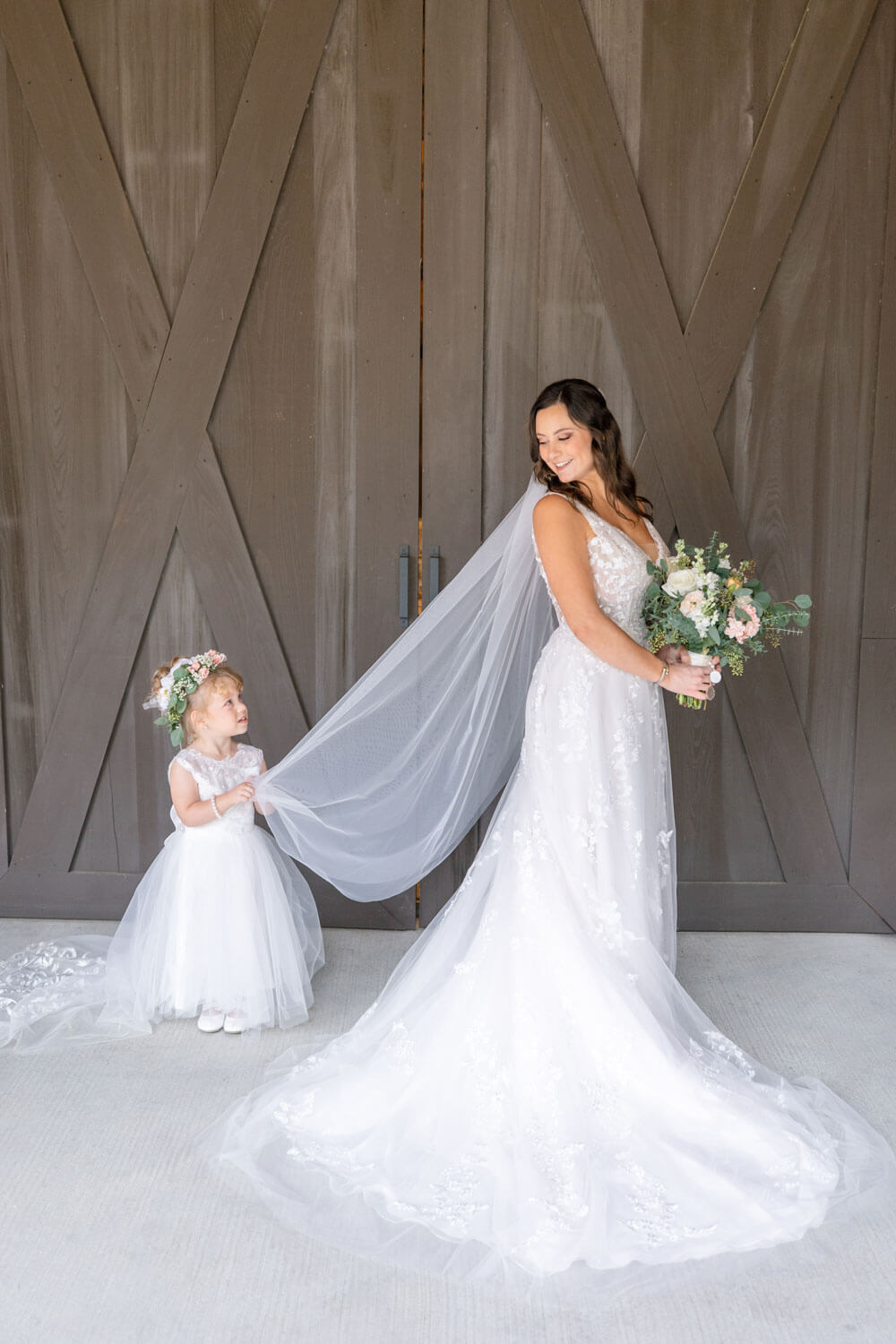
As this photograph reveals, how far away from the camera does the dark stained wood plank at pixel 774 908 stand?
4262 mm

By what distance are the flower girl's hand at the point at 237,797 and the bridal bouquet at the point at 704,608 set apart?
4.24ft

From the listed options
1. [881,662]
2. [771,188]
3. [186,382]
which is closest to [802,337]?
[771,188]

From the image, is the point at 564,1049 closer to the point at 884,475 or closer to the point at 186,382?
the point at 884,475

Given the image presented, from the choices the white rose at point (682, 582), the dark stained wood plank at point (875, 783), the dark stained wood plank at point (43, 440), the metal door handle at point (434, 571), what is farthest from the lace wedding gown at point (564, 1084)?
the dark stained wood plank at point (43, 440)

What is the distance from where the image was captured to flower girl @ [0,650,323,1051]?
340cm

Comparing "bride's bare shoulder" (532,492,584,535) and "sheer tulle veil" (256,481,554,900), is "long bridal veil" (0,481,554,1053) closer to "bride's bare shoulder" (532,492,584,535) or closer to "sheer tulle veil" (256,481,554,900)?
"sheer tulle veil" (256,481,554,900)

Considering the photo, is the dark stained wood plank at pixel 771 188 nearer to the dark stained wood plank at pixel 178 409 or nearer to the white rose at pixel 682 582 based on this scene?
the white rose at pixel 682 582

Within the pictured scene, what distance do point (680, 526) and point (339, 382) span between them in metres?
1.36

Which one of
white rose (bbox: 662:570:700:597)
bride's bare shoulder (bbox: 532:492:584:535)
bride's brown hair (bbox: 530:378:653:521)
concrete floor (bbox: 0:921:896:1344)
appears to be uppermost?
bride's brown hair (bbox: 530:378:653:521)

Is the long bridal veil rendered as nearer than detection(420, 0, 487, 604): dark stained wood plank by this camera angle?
Yes

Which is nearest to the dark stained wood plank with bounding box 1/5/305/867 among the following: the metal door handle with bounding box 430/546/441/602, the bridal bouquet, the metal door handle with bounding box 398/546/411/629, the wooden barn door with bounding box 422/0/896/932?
the metal door handle with bounding box 398/546/411/629

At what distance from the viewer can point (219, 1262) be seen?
2.37 meters

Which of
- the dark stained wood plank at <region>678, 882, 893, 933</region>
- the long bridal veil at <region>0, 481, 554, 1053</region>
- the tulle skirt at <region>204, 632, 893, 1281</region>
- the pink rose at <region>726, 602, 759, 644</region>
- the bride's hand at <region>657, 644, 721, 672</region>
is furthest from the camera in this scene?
the dark stained wood plank at <region>678, 882, 893, 933</region>

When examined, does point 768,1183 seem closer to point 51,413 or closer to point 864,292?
point 864,292
